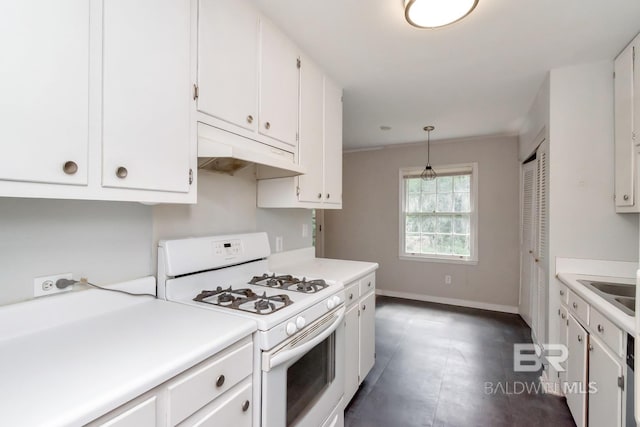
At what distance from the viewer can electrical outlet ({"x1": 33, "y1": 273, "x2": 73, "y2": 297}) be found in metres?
1.06

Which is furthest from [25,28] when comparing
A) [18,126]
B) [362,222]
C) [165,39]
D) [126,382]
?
[362,222]

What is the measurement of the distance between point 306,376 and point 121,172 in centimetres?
122

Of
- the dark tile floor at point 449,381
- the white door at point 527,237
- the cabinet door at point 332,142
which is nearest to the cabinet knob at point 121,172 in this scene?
the cabinet door at point 332,142

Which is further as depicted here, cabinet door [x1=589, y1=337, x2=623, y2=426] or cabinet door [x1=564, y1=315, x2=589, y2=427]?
cabinet door [x1=564, y1=315, x2=589, y2=427]

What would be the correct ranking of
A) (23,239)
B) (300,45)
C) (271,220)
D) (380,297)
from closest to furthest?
(23,239) → (300,45) → (271,220) → (380,297)

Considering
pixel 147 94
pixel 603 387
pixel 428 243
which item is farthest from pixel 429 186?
pixel 147 94

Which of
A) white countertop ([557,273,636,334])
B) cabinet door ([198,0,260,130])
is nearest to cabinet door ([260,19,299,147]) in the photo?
cabinet door ([198,0,260,130])

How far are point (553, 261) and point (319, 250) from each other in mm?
3475

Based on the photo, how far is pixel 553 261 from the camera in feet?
7.28

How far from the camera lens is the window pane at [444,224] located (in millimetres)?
4384

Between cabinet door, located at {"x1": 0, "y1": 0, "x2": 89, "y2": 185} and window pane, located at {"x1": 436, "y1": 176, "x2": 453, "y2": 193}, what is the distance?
431 cm

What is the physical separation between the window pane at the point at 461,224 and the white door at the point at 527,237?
2.15 ft

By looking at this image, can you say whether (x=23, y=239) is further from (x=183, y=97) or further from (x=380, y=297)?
(x=380, y=297)

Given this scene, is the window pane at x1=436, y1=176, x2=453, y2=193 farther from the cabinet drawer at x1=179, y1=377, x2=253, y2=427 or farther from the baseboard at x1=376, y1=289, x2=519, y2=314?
the cabinet drawer at x1=179, y1=377, x2=253, y2=427
